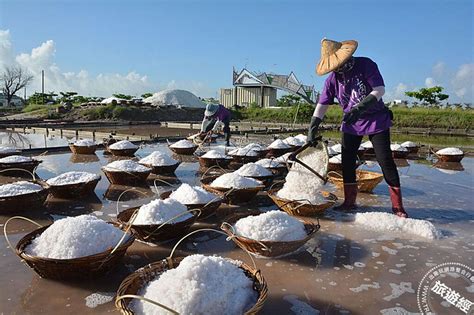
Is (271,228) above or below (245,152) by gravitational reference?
below

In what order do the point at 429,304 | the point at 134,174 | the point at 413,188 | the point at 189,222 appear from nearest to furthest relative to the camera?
the point at 429,304 < the point at 189,222 < the point at 134,174 < the point at 413,188

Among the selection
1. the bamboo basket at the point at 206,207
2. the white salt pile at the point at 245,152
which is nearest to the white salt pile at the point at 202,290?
the bamboo basket at the point at 206,207

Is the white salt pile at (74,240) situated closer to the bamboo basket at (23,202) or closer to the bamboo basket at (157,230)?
the bamboo basket at (157,230)

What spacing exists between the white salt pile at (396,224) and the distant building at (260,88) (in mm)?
33490

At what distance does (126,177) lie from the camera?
4242 millimetres

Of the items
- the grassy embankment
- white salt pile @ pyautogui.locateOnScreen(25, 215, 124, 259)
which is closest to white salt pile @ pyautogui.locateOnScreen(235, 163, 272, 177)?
white salt pile @ pyautogui.locateOnScreen(25, 215, 124, 259)

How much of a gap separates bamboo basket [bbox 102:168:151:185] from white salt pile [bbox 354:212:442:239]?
2.39 m

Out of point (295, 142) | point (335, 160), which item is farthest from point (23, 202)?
point (295, 142)

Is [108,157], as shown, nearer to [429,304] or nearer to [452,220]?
[452,220]

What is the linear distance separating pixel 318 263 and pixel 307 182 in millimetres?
1059

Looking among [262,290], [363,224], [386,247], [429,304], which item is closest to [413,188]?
[363,224]

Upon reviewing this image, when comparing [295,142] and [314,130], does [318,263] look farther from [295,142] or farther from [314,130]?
[295,142]

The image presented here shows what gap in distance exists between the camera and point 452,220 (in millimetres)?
3338

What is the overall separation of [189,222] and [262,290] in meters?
1.02
